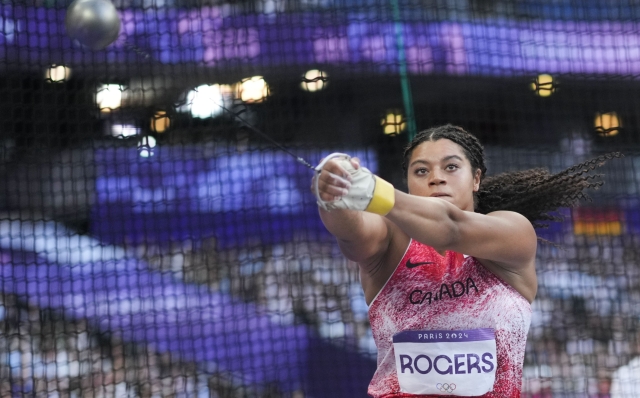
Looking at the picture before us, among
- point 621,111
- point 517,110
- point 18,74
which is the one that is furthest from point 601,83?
point 18,74

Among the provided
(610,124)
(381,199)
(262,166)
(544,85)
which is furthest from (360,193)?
(610,124)

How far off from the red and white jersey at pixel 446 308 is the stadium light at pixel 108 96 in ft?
10.1

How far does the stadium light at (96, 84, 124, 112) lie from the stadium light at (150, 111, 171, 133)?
25 cm

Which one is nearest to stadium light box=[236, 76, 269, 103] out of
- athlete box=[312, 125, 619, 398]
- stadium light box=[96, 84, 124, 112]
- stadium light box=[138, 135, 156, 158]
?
stadium light box=[138, 135, 156, 158]

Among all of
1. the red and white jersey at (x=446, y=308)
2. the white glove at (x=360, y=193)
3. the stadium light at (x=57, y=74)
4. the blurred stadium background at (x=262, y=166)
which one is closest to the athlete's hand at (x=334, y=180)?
the white glove at (x=360, y=193)

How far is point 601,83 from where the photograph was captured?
530 centimetres

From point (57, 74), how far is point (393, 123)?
208cm

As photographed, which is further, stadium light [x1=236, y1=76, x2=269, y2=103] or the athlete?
stadium light [x1=236, y1=76, x2=269, y2=103]

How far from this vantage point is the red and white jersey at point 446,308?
240cm

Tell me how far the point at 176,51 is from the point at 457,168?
2.89 metres

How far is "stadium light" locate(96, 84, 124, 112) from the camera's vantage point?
500 centimetres

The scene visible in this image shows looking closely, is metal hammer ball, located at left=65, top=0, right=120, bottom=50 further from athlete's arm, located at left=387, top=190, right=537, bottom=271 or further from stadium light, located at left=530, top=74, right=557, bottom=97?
stadium light, located at left=530, top=74, right=557, bottom=97

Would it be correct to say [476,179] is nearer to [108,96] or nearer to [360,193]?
[360,193]

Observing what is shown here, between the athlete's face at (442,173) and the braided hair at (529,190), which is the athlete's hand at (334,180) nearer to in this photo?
the athlete's face at (442,173)
